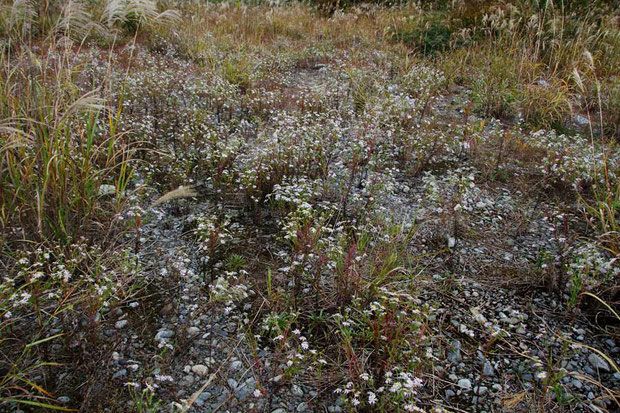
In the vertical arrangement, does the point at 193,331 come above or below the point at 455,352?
below

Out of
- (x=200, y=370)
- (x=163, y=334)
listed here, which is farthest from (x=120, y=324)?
(x=200, y=370)

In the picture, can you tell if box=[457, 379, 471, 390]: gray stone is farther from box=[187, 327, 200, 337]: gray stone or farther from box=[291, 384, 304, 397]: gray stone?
box=[187, 327, 200, 337]: gray stone

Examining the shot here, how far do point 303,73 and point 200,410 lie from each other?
7.40 metres

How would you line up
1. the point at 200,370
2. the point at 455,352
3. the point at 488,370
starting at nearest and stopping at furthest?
the point at 200,370 < the point at 488,370 < the point at 455,352

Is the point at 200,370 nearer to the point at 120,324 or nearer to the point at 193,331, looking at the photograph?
the point at 193,331

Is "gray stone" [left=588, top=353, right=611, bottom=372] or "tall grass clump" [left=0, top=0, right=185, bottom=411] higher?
"gray stone" [left=588, top=353, right=611, bottom=372]

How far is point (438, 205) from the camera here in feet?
15.3

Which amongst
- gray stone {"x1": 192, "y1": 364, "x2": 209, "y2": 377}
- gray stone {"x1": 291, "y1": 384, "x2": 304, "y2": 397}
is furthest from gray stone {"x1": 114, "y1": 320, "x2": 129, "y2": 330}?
gray stone {"x1": 291, "y1": 384, "x2": 304, "y2": 397}

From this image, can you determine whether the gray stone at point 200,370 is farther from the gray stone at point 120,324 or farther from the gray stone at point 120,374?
the gray stone at point 120,324

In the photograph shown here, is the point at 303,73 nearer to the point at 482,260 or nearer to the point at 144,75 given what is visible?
the point at 144,75

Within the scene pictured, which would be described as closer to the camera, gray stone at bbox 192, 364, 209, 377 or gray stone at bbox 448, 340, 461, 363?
gray stone at bbox 192, 364, 209, 377

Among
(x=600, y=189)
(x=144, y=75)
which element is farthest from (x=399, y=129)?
(x=144, y=75)

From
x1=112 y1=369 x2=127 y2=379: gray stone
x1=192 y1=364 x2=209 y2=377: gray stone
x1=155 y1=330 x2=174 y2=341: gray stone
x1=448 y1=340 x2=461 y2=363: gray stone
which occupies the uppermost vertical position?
x1=448 y1=340 x2=461 y2=363: gray stone

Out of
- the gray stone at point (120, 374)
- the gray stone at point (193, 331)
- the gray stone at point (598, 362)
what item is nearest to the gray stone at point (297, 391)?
the gray stone at point (193, 331)
